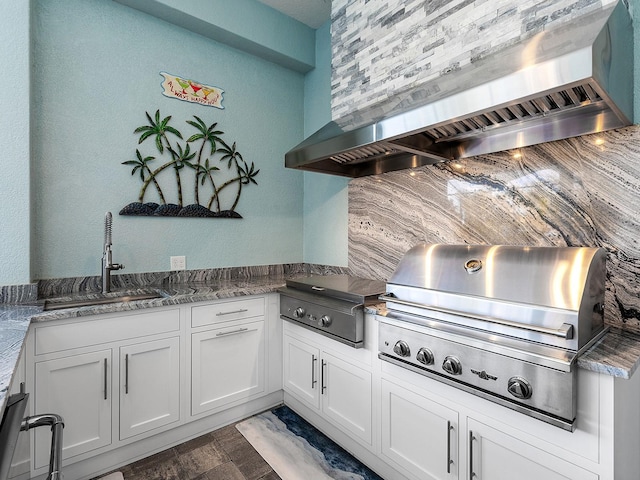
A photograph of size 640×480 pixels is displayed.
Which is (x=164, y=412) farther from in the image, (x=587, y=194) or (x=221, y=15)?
(x=221, y=15)

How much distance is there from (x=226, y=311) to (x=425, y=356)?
1.27m


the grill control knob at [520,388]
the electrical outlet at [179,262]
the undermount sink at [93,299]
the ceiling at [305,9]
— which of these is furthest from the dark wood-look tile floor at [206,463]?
the ceiling at [305,9]

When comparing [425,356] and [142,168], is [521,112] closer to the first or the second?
[425,356]

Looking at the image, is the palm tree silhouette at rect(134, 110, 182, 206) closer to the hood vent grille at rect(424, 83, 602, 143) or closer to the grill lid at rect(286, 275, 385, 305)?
the grill lid at rect(286, 275, 385, 305)

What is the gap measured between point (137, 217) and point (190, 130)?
0.75 meters

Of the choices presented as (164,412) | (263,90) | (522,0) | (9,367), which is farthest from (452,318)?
(263,90)

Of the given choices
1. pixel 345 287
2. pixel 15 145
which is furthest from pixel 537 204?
pixel 15 145

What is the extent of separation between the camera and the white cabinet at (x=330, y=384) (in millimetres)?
1809

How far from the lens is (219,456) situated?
1.93 meters

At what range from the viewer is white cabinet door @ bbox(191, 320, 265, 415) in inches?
81.4

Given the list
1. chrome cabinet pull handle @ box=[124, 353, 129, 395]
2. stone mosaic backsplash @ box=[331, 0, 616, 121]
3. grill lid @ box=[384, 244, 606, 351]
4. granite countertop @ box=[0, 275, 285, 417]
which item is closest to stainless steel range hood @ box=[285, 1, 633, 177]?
stone mosaic backsplash @ box=[331, 0, 616, 121]

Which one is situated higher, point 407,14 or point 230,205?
point 407,14

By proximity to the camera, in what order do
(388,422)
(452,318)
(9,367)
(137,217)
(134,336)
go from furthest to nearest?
(137,217), (134,336), (388,422), (452,318), (9,367)

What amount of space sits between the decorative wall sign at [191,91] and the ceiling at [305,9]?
31.6 inches
